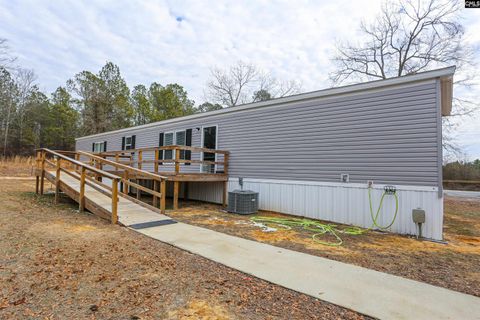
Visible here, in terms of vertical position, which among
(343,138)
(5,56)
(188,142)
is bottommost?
(343,138)

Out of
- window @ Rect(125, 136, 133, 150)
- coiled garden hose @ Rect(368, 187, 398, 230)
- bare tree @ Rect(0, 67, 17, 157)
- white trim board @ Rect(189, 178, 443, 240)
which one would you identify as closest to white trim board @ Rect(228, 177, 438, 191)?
white trim board @ Rect(189, 178, 443, 240)

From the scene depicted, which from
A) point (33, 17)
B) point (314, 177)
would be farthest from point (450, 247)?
point (33, 17)

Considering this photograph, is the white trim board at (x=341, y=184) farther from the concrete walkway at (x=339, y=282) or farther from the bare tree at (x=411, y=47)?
the bare tree at (x=411, y=47)

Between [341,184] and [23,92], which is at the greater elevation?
[23,92]

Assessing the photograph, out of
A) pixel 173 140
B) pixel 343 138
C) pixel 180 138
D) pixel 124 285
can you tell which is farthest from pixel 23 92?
pixel 124 285

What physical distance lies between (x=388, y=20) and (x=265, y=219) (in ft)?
59.2

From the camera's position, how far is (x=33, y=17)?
10.1 metres

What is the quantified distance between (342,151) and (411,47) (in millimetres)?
15908

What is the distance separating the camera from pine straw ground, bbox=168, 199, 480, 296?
3363 mm

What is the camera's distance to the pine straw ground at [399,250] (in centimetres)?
336

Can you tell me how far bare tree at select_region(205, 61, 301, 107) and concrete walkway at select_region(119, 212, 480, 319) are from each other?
2231 cm

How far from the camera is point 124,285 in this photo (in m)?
2.72

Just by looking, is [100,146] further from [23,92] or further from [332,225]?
[23,92]

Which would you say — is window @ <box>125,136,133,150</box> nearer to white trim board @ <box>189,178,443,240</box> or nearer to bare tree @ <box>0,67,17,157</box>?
white trim board @ <box>189,178,443,240</box>
